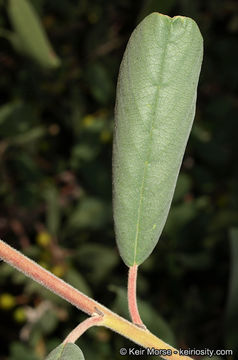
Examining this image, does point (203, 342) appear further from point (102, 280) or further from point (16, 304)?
point (16, 304)

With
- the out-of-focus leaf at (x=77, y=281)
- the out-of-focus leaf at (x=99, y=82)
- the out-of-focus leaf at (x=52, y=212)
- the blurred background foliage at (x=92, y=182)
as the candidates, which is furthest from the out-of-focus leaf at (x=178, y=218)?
the out-of-focus leaf at (x=99, y=82)

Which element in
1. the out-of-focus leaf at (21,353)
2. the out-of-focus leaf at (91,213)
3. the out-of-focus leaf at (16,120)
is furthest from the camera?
the out-of-focus leaf at (91,213)

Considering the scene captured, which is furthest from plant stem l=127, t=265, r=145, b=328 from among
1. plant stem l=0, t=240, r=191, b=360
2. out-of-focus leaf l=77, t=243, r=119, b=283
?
out-of-focus leaf l=77, t=243, r=119, b=283

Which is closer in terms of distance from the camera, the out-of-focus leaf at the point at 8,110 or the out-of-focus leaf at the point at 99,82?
the out-of-focus leaf at the point at 8,110

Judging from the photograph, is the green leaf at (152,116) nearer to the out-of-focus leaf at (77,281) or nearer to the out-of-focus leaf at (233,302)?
the out-of-focus leaf at (233,302)

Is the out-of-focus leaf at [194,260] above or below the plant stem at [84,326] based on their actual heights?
below

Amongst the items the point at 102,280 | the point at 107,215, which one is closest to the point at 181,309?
the point at 102,280
